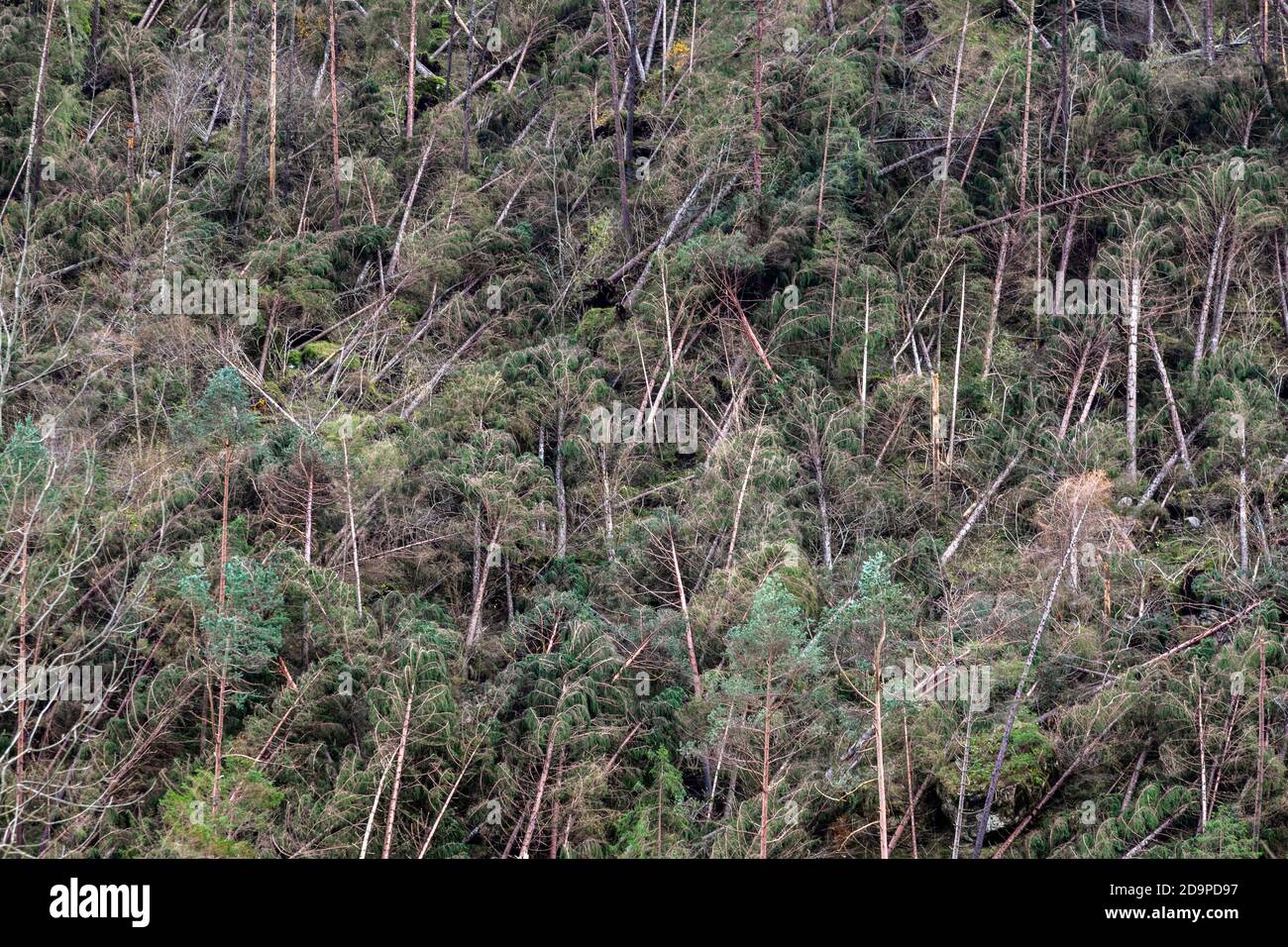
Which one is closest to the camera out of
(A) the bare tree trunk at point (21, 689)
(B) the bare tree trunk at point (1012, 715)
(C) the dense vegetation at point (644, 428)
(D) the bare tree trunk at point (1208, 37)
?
(A) the bare tree trunk at point (21, 689)

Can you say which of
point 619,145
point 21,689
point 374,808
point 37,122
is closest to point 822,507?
point 374,808

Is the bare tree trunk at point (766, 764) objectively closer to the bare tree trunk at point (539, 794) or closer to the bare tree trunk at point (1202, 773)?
the bare tree trunk at point (539, 794)

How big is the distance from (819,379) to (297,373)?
384 inches

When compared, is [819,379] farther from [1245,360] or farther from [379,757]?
[379,757]

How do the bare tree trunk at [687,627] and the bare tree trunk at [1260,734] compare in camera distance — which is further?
the bare tree trunk at [687,627]

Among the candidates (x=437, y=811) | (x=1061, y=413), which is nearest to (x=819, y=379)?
(x=1061, y=413)

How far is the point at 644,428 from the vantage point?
92.0 ft

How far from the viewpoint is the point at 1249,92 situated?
3167 cm

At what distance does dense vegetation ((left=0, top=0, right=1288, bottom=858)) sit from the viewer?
67.6 ft

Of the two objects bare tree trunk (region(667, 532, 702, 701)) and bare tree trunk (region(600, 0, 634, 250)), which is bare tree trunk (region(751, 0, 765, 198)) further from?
bare tree trunk (region(667, 532, 702, 701))

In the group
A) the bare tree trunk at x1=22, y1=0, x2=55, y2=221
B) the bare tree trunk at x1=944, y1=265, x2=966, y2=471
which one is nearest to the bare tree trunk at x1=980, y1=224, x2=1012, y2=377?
the bare tree trunk at x1=944, y1=265, x2=966, y2=471

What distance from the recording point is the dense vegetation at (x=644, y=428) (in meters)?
20.6

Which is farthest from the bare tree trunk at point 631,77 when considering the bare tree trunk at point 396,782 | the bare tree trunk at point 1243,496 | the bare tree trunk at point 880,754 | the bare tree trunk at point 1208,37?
the bare tree trunk at point 880,754

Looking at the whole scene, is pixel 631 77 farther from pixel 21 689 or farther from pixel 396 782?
pixel 21 689
